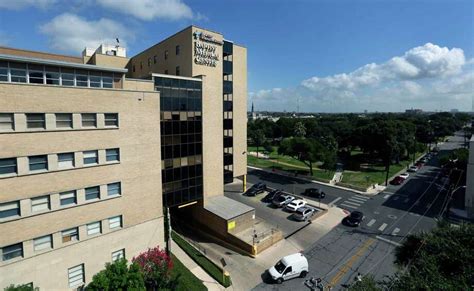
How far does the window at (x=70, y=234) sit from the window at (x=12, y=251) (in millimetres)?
2665

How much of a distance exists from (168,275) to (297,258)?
1169 cm

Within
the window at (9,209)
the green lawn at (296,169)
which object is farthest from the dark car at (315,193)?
the window at (9,209)

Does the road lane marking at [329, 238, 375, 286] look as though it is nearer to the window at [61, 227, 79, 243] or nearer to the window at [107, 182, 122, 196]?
the window at [107, 182, 122, 196]

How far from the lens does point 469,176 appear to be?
3862 centimetres

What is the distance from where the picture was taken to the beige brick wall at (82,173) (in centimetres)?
1827

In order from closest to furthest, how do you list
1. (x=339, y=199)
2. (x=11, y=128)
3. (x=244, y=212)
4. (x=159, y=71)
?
(x=11, y=128) < (x=244, y=212) < (x=159, y=71) < (x=339, y=199)

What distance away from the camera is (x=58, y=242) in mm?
20234

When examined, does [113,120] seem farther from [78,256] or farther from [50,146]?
[78,256]

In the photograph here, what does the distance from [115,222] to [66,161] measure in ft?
23.0

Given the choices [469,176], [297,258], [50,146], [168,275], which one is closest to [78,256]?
[168,275]

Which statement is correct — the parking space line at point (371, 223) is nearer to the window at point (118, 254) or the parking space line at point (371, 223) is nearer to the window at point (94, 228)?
the window at point (118, 254)

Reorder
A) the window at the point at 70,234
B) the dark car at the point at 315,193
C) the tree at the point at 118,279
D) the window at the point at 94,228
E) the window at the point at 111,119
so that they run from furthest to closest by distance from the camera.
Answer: the dark car at the point at 315,193, the window at the point at 111,119, the window at the point at 94,228, the window at the point at 70,234, the tree at the point at 118,279

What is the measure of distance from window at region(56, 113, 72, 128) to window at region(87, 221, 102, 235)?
341 inches

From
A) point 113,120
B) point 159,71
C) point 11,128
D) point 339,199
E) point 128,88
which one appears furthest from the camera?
point 339,199
